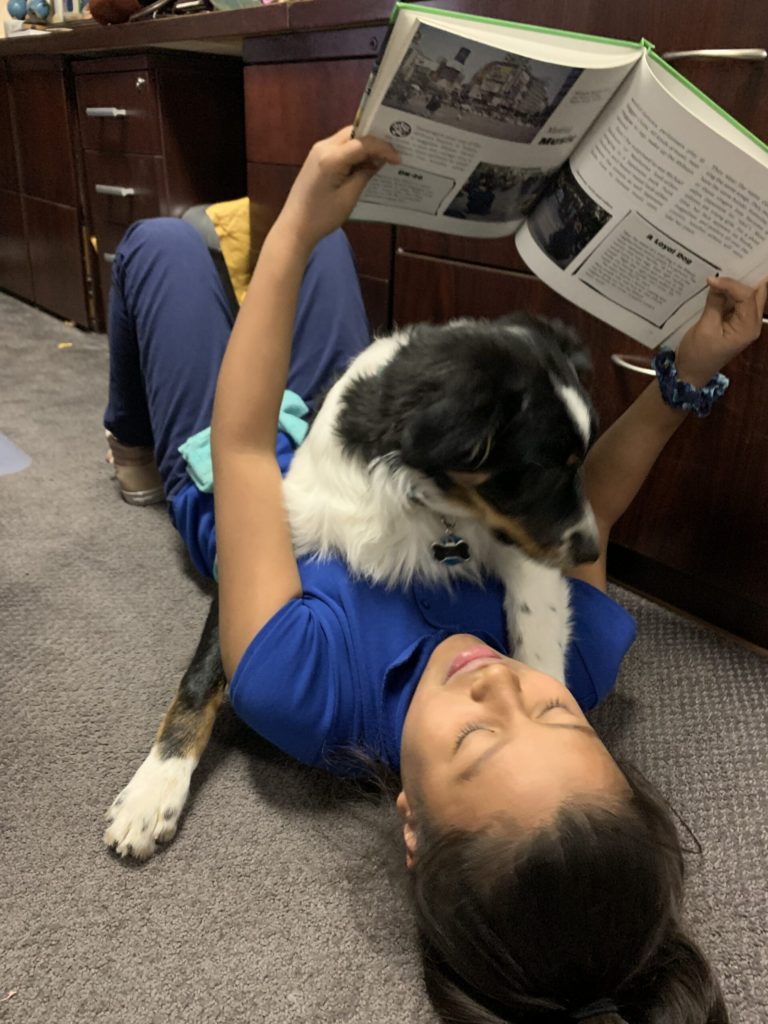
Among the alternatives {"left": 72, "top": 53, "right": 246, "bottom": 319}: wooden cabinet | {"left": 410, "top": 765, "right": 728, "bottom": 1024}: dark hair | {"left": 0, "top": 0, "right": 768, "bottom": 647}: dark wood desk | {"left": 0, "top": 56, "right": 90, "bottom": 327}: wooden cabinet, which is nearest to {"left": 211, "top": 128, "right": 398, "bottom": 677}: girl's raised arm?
{"left": 410, "top": 765, "right": 728, "bottom": 1024}: dark hair

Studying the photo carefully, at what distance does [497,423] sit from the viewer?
1023 millimetres

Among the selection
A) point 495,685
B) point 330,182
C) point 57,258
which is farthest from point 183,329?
point 57,258

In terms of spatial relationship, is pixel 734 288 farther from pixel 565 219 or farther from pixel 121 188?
pixel 121 188

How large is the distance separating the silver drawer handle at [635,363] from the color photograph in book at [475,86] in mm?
652

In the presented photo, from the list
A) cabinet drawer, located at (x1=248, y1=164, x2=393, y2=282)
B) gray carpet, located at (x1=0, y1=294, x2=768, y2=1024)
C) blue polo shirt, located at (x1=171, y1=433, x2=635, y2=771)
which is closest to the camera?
gray carpet, located at (x1=0, y1=294, x2=768, y2=1024)

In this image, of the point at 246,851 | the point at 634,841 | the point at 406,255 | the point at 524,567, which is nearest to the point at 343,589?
the point at 524,567

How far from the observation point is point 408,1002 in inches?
37.7

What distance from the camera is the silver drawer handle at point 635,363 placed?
1.55m

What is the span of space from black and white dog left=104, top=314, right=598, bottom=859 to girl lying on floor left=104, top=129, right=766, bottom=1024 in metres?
0.01

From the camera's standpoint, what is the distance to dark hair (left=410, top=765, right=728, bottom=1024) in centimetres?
74

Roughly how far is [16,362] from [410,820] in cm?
270

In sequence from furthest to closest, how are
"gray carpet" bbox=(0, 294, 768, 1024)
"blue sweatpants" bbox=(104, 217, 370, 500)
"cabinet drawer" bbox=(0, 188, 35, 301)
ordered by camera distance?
"cabinet drawer" bbox=(0, 188, 35, 301) < "blue sweatpants" bbox=(104, 217, 370, 500) < "gray carpet" bbox=(0, 294, 768, 1024)

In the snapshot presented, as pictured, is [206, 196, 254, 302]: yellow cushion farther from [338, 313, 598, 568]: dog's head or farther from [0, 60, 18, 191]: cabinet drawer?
[0, 60, 18, 191]: cabinet drawer

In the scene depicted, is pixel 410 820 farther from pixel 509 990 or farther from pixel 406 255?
pixel 406 255
